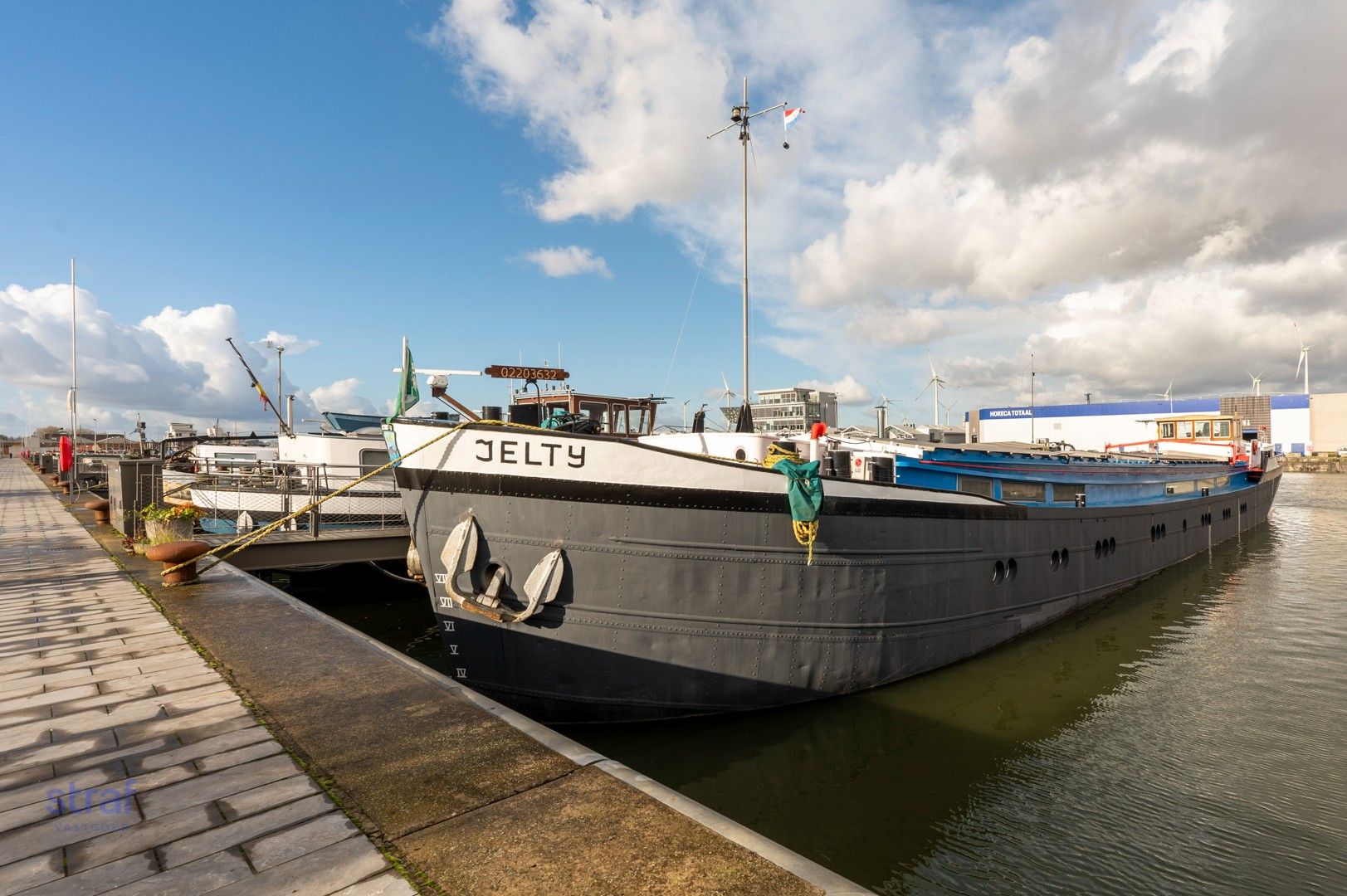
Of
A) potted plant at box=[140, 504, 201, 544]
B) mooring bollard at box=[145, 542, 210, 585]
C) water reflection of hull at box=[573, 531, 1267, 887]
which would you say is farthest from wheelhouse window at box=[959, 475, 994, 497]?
potted plant at box=[140, 504, 201, 544]

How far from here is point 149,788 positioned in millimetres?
3939

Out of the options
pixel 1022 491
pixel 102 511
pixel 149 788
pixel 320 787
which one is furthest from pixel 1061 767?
pixel 102 511

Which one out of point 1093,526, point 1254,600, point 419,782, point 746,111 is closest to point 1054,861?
point 419,782

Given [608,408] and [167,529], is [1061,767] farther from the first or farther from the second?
[167,529]

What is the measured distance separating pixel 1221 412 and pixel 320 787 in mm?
132670

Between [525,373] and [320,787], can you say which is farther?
[525,373]

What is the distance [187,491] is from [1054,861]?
78.1 feet

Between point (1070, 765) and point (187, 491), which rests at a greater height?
point (187, 491)

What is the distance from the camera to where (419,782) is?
3961mm

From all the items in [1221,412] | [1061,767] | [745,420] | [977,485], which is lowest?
[1061,767]

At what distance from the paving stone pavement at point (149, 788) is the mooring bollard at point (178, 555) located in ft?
7.90

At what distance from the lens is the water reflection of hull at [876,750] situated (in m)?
6.10

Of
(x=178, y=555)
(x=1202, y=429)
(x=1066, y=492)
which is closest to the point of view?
(x=178, y=555)

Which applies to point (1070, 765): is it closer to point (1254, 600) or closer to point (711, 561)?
point (711, 561)
